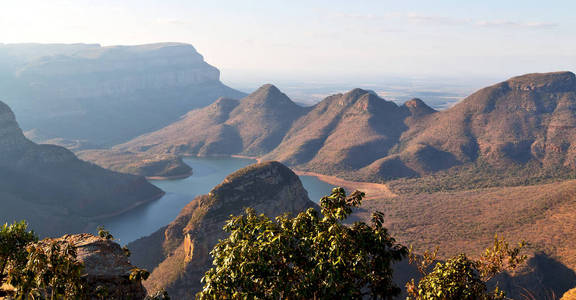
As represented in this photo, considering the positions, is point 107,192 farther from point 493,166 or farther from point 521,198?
point 493,166

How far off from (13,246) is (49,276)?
16.2 ft

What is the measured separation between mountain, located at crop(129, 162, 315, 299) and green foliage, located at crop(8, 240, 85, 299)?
43765mm

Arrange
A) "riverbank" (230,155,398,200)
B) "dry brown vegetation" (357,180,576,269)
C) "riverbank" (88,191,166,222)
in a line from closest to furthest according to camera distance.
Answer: "dry brown vegetation" (357,180,576,269) → "riverbank" (88,191,166,222) → "riverbank" (230,155,398,200)

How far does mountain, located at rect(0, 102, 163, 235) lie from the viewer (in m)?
95.3

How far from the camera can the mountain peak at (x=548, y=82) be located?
160000 mm

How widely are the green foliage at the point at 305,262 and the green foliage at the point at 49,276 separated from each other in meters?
4.41

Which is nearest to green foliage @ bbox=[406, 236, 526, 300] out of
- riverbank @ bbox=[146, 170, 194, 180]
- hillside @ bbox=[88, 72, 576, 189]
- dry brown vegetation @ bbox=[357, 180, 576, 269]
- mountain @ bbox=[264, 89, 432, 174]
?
dry brown vegetation @ bbox=[357, 180, 576, 269]

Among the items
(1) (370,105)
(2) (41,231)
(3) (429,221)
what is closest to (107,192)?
(2) (41,231)

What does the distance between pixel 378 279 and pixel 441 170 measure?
460 ft

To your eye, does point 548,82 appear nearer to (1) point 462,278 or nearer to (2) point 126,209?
(1) point 462,278

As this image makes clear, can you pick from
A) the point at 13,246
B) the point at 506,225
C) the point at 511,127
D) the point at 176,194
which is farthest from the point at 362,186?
the point at 13,246

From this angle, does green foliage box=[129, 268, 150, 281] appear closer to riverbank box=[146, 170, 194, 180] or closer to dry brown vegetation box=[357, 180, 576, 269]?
dry brown vegetation box=[357, 180, 576, 269]

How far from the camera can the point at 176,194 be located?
13875 centimetres

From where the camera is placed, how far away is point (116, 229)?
102812 millimetres
